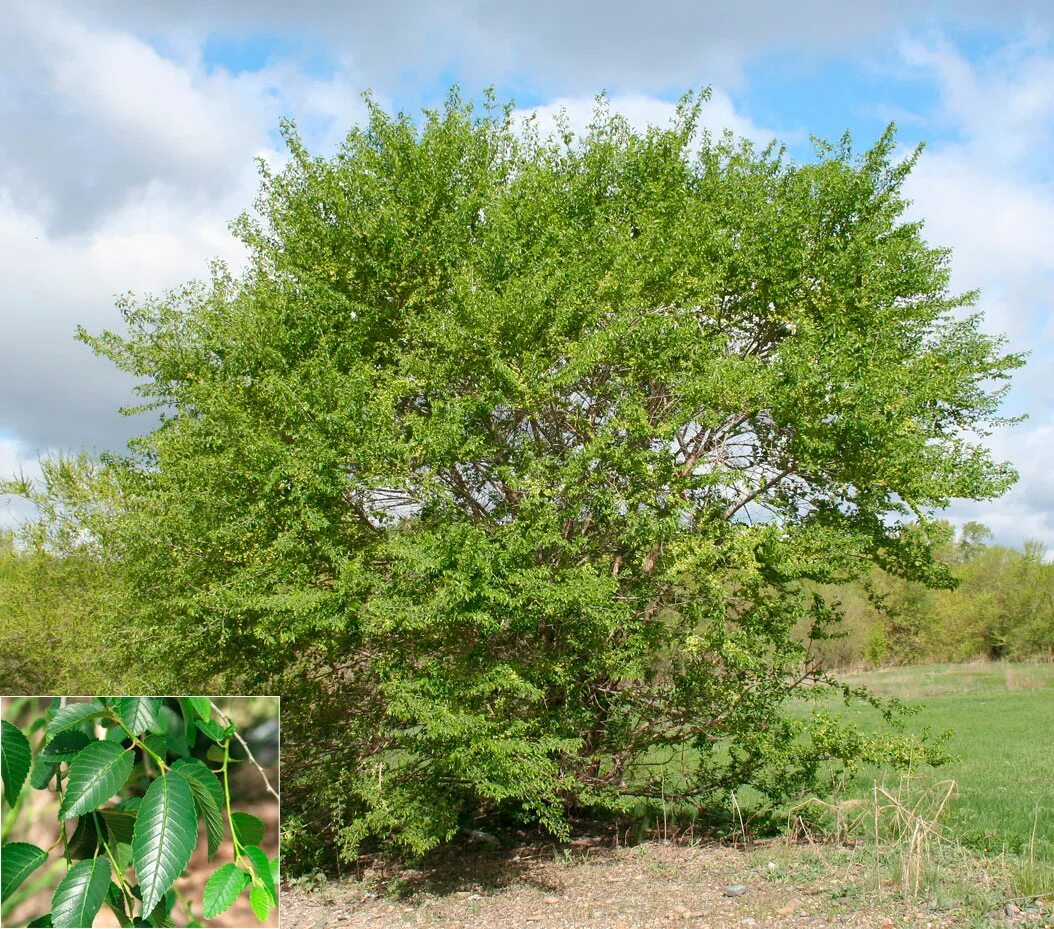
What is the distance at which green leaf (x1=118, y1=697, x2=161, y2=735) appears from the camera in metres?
2.62

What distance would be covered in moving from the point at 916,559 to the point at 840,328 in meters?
2.68

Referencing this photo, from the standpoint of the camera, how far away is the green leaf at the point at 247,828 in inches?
105

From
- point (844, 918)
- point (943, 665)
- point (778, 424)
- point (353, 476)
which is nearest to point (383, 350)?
point (353, 476)

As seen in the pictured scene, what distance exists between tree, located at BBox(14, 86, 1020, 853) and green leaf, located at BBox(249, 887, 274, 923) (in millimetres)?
5574

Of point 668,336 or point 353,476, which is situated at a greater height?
point 668,336

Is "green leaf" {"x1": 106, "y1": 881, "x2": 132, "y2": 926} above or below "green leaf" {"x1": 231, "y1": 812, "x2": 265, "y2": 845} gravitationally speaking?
below

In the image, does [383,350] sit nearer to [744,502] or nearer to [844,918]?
[744,502]

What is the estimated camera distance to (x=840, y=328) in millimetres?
10281

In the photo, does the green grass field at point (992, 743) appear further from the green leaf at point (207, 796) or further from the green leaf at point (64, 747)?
the green leaf at point (64, 747)

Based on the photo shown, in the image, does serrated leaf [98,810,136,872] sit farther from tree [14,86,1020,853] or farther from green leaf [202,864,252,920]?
tree [14,86,1020,853]

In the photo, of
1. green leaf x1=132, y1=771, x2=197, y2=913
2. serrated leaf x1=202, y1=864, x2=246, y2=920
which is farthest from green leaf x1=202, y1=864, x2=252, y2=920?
green leaf x1=132, y1=771, x2=197, y2=913

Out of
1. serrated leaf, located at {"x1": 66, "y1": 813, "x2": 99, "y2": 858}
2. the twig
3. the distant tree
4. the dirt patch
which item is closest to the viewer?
serrated leaf, located at {"x1": 66, "y1": 813, "x2": 99, "y2": 858}

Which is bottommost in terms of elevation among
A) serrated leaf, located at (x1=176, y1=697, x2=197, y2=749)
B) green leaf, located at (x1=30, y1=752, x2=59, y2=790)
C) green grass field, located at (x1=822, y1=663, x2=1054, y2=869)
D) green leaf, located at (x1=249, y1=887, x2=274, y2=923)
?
green grass field, located at (x1=822, y1=663, x2=1054, y2=869)

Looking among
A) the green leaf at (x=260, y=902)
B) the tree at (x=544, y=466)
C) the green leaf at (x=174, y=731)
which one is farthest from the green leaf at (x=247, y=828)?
the tree at (x=544, y=466)
